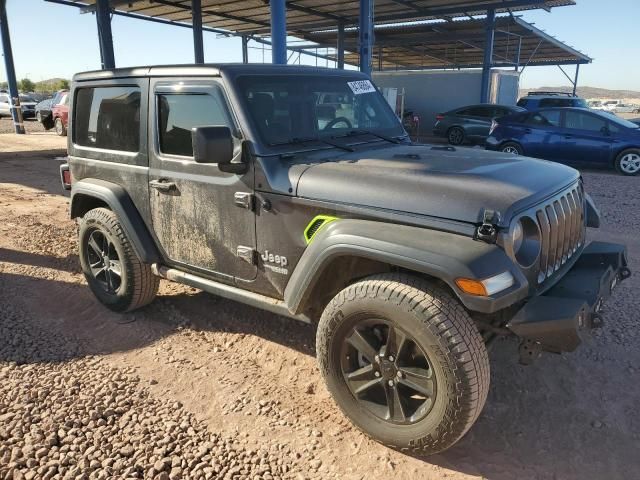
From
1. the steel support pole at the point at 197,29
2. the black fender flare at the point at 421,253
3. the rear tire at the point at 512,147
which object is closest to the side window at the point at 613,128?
the rear tire at the point at 512,147

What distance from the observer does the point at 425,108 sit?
2222cm

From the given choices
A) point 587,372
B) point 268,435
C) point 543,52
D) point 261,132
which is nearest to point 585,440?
point 587,372

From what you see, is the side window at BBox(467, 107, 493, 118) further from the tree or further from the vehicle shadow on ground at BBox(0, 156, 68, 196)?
the tree

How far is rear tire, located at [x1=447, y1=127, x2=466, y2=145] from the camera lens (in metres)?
17.1

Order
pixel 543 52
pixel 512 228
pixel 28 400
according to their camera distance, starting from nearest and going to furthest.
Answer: pixel 512 228 < pixel 28 400 < pixel 543 52

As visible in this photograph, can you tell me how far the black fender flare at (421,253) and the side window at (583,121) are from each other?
35.0ft

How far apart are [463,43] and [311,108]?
88.5 ft

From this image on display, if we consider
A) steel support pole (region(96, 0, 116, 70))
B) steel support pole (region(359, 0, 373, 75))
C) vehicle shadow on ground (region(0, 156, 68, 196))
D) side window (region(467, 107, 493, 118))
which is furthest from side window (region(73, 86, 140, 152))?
steel support pole (region(96, 0, 116, 70))

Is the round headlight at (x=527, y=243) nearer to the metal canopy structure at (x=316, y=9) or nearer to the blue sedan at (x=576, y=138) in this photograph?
the blue sedan at (x=576, y=138)

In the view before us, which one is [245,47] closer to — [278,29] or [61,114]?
[61,114]

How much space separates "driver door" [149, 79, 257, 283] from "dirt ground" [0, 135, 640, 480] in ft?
2.31

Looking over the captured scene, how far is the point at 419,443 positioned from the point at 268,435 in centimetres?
81

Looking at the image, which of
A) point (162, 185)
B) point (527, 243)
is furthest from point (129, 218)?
point (527, 243)

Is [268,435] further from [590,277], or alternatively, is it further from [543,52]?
[543,52]
